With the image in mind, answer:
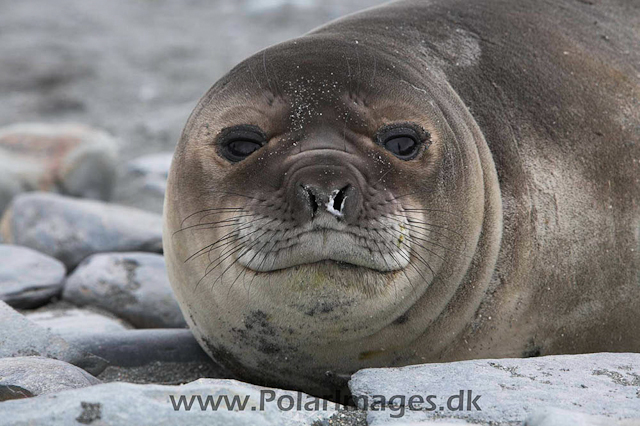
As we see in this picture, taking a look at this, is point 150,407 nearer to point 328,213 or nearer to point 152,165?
point 328,213

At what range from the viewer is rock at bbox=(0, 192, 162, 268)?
5.91m

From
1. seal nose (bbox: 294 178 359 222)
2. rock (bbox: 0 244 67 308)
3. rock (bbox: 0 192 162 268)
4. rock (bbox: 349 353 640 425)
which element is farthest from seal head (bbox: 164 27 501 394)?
rock (bbox: 0 192 162 268)

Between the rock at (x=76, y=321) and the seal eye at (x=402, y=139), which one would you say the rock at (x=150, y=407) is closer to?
the seal eye at (x=402, y=139)

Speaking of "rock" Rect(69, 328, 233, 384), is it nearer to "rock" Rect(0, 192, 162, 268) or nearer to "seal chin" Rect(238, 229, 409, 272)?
"seal chin" Rect(238, 229, 409, 272)

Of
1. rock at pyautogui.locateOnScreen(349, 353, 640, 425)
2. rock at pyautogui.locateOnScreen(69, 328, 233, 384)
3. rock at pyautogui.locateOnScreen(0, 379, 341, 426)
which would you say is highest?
rock at pyautogui.locateOnScreen(69, 328, 233, 384)

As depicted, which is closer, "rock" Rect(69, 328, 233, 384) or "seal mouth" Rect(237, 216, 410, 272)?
"seal mouth" Rect(237, 216, 410, 272)

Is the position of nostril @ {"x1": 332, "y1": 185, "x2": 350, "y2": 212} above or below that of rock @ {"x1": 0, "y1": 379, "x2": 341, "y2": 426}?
above

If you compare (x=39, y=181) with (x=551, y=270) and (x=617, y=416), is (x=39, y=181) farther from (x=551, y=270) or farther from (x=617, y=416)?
(x=617, y=416)

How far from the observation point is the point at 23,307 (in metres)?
5.12

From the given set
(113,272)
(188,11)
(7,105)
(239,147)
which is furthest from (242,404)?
(188,11)

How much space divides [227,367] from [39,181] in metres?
4.56

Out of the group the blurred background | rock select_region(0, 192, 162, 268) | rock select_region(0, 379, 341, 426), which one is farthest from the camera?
the blurred background

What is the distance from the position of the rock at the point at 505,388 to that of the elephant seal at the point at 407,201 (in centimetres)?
29

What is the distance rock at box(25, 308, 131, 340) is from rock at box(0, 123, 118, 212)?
3.01 meters
